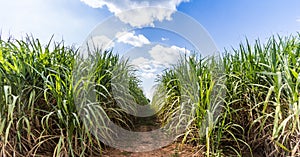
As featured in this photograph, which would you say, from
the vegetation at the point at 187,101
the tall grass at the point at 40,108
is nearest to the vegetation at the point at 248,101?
the vegetation at the point at 187,101

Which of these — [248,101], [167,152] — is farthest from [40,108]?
[248,101]

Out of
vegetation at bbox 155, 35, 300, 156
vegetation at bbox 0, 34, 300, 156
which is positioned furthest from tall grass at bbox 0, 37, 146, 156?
vegetation at bbox 155, 35, 300, 156

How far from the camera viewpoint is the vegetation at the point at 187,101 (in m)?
2.17

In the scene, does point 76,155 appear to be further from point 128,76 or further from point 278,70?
point 278,70

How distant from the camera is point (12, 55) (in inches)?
96.2

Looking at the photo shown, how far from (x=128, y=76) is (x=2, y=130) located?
175 cm

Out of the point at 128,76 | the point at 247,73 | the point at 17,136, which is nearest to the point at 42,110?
the point at 17,136

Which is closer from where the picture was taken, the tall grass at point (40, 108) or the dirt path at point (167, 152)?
the tall grass at point (40, 108)

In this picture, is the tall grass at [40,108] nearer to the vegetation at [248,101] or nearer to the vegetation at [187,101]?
the vegetation at [187,101]

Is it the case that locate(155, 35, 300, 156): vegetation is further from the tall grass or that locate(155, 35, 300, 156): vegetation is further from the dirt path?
the tall grass

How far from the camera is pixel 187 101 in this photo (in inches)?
108

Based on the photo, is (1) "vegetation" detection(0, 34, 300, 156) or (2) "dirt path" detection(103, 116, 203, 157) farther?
(2) "dirt path" detection(103, 116, 203, 157)

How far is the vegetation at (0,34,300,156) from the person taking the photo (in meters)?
2.17

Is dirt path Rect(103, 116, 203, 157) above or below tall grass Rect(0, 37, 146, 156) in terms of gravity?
below
